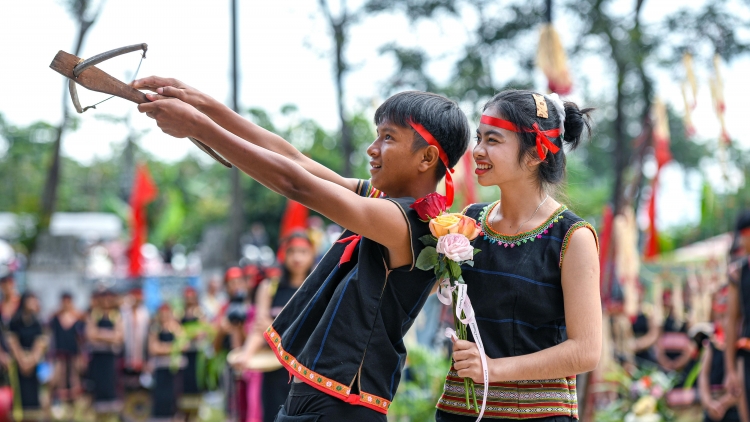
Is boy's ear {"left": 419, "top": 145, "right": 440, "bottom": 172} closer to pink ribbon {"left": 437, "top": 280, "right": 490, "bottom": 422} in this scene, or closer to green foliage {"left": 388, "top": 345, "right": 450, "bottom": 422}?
pink ribbon {"left": 437, "top": 280, "right": 490, "bottom": 422}

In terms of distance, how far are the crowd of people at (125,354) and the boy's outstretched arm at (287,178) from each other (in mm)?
4615

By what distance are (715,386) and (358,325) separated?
15.2ft

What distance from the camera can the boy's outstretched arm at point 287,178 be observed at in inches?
82.0

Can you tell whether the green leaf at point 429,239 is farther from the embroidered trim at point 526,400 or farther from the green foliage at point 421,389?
the green foliage at point 421,389

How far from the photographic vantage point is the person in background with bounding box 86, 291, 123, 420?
11016 millimetres

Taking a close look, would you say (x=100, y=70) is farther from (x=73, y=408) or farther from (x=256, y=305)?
(x=73, y=408)

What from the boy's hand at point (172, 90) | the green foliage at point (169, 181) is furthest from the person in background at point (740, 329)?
the green foliage at point (169, 181)

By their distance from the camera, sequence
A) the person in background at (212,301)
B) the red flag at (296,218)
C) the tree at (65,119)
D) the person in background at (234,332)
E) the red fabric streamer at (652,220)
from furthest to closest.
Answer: the tree at (65,119) → the person in background at (212,301) → the red fabric streamer at (652,220) → the red flag at (296,218) → the person in background at (234,332)

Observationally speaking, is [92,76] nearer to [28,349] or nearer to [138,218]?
[28,349]

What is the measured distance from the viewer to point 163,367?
10500 mm

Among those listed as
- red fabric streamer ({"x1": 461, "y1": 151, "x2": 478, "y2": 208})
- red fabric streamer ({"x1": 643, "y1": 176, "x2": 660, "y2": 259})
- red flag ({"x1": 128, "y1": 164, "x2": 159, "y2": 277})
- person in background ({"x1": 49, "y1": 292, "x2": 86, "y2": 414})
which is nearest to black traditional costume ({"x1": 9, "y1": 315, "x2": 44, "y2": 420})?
person in background ({"x1": 49, "y1": 292, "x2": 86, "y2": 414})

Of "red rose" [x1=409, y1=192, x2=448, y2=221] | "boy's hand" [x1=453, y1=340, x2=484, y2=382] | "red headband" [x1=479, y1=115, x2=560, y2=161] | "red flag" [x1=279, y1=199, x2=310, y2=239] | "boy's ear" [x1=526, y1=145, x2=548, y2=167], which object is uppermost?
"red flag" [x1=279, y1=199, x2=310, y2=239]

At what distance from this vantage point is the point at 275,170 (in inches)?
84.3

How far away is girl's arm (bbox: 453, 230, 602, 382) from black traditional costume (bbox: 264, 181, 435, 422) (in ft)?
0.70
